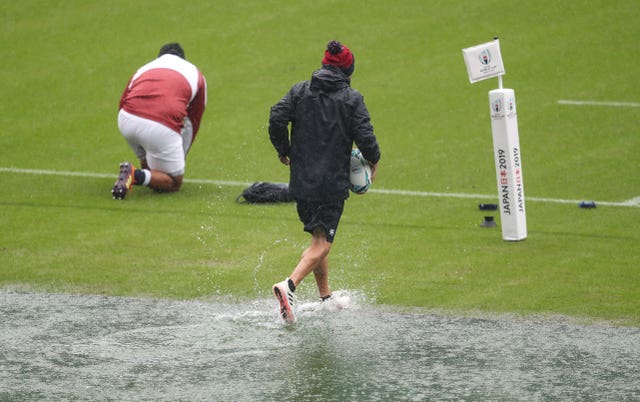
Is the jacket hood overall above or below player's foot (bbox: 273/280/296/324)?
above

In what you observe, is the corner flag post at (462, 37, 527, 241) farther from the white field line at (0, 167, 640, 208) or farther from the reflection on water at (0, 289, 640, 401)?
the reflection on water at (0, 289, 640, 401)

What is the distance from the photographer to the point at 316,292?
9.80 m

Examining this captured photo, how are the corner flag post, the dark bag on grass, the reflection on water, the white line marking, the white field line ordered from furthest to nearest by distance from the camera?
1. the white line marking
2. the dark bag on grass
3. the white field line
4. the corner flag post
5. the reflection on water

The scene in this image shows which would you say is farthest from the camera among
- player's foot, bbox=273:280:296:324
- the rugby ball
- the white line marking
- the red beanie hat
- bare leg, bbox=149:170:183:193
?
the white line marking

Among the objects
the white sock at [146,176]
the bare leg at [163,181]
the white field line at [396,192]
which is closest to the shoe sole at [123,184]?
the white sock at [146,176]

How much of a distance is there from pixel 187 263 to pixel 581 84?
9.64 metres

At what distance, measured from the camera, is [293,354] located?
311 inches

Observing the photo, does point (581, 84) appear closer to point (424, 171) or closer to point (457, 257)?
point (424, 171)

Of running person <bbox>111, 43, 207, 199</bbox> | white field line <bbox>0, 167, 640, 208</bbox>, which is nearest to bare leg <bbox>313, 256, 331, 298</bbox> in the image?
white field line <bbox>0, 167, 640, 208</bbox>

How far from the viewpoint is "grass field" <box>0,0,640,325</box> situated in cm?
1011

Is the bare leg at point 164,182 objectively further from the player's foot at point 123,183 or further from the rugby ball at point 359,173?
the rugby ball at point 359,173

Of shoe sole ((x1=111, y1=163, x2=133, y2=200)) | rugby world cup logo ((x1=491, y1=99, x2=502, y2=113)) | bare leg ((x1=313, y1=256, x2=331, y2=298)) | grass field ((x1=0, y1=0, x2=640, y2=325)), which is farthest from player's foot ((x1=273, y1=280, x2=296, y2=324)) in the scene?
shoe sole ((x1=111, y1=163, x2=133, y2=200))

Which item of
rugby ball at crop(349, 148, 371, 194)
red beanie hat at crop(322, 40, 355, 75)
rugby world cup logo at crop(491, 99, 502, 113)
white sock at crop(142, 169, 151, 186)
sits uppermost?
red beanie hat at crop(322, 40, 355, 75)

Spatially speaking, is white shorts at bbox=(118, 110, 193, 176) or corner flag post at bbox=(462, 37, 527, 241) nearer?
corner flag post at bbox=(462, 37, 527, 241)
